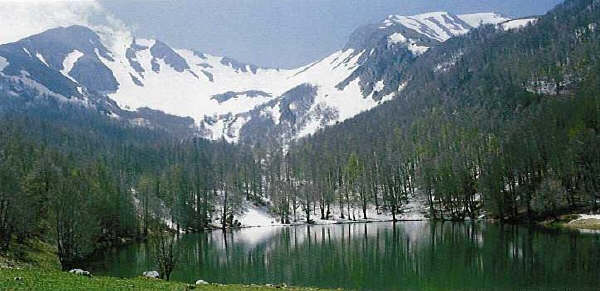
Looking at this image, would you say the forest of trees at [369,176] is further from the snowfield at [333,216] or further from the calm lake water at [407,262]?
the calm lake water at [407,262]

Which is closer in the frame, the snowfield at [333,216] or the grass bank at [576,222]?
the grass bank at [576,222]

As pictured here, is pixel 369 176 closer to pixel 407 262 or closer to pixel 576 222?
pixel 576 222

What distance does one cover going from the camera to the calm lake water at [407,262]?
41719mm

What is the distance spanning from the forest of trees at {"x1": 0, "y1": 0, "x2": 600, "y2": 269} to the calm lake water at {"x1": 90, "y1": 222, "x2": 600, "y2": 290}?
12.0 m

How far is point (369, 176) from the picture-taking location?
156m

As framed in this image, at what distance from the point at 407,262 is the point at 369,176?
101154 millimetres

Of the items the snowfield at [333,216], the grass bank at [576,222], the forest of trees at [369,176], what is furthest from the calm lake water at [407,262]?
the snowfield at [333,216]

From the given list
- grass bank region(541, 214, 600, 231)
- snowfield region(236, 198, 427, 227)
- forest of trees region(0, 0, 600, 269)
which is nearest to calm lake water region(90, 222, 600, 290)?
grass bank region(541, 214, 600, 231)

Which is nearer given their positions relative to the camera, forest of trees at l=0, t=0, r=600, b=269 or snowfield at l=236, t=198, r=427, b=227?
forest of trees at l=0, t=0, r=600, b=269

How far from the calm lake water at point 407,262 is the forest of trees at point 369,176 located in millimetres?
11974

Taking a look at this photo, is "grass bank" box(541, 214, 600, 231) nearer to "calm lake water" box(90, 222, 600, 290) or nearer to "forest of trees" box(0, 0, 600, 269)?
"forest of trees" box(0, 0, 600, 269)

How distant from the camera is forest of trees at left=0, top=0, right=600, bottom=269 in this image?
226 ft

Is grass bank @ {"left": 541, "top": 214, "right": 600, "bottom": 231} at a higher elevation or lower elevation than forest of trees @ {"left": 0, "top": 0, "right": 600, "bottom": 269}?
lower

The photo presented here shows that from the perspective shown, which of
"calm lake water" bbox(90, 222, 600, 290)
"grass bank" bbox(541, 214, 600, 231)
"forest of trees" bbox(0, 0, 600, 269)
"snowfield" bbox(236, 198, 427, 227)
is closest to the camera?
"calm lake water" bbox(90, 222, 600, 290)
